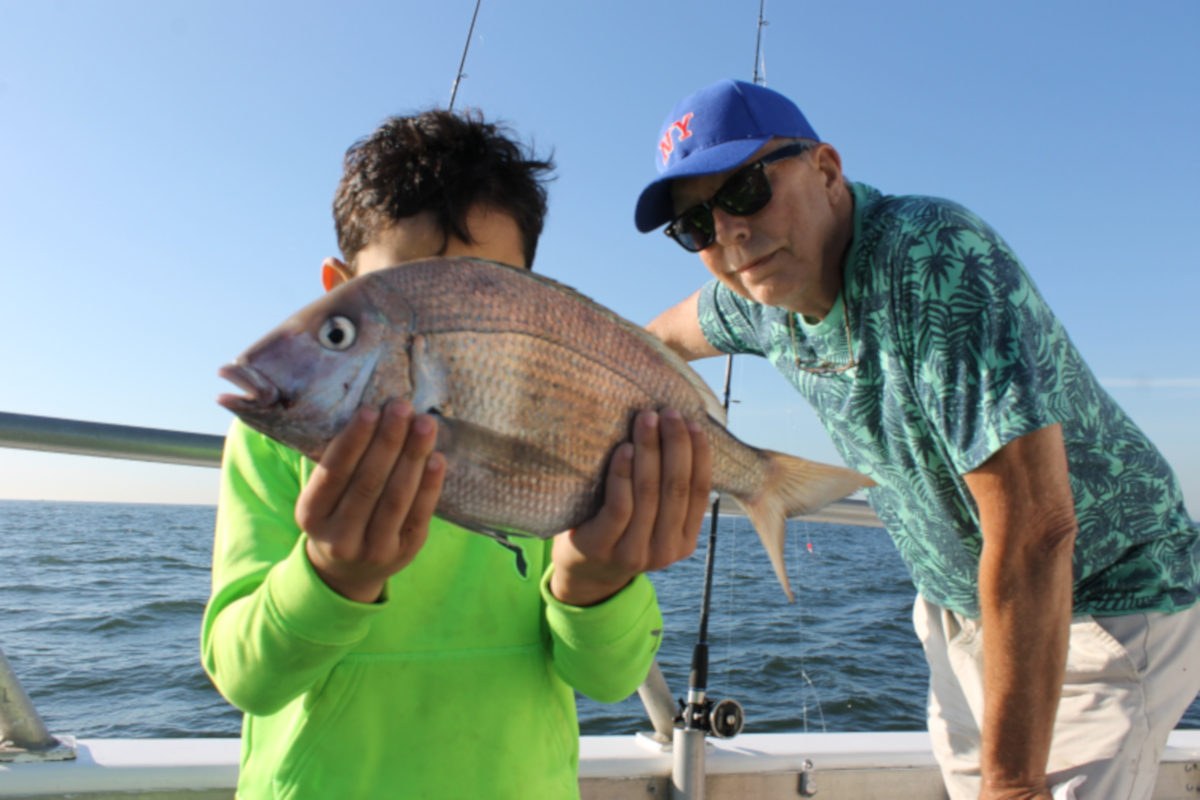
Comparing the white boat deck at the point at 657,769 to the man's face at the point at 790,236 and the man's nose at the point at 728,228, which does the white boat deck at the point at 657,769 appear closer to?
the man's face at the point at 790,236

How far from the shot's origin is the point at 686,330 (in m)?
3.10

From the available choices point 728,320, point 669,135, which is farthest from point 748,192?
point 728,320

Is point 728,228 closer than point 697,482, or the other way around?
point 697,482

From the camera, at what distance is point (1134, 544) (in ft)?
6.70

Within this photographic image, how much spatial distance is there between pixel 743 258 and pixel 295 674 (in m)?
1.68

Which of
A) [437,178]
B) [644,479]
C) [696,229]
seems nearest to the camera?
[644,479]

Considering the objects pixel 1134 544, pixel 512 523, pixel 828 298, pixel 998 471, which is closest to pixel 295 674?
pixel 512 523

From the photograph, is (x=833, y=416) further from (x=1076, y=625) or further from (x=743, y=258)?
(x=1076, y=625)

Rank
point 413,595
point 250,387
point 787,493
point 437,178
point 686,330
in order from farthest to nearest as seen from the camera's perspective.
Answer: point 686,330, point 437,178, point 413,595, point 787,493, point 250,387

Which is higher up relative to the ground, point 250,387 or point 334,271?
point 334,271

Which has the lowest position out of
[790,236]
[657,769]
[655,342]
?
[657,769]

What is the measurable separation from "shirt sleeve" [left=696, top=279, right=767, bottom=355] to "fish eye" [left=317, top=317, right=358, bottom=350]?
1.93 m

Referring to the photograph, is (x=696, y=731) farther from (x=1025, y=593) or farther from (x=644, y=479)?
(x=644, y=479)

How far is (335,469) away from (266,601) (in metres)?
0.43
